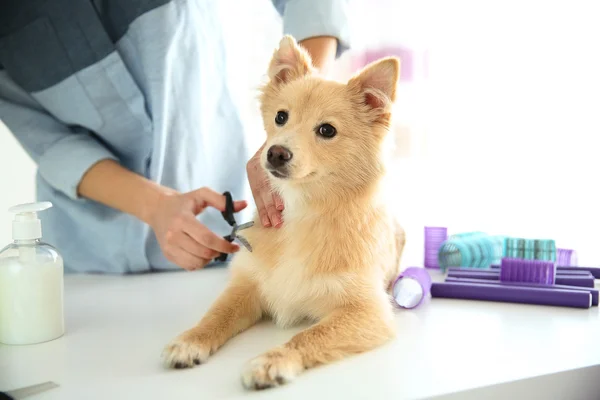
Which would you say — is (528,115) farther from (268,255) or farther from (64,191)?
(64,191)

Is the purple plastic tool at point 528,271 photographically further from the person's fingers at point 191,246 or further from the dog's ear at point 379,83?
the person's fingers at point 191,246

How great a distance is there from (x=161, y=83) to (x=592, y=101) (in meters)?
1.31

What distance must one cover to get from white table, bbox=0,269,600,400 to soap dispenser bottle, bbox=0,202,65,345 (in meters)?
0.03

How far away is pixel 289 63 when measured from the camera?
104 centimetres

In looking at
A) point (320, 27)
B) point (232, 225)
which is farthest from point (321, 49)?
point (232, 225)

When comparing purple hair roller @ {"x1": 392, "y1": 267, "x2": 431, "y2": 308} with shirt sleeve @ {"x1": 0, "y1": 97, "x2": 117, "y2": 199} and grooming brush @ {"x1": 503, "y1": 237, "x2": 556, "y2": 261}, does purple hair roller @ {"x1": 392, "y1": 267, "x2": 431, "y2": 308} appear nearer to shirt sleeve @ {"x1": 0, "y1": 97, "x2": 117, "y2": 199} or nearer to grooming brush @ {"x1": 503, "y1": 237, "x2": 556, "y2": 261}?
grooming brush @ {"x1": 503, "y1": 237, "x2": 556, "y2": 261}

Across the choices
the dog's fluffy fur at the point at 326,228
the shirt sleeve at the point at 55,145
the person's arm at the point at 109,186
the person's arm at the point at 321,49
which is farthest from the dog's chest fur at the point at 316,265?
the shirt sleeve at the point at 55,145

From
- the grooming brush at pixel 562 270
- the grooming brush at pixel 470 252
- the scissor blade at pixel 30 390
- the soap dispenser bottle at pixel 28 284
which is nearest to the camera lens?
the scissor blade at pixel 30 390

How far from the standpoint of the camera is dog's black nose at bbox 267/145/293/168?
34.0 inches

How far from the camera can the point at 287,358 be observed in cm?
71

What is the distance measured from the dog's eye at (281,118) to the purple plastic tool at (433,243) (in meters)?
0.64

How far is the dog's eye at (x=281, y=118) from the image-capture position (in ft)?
3.27

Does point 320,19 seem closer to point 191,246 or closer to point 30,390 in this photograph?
point 191,246

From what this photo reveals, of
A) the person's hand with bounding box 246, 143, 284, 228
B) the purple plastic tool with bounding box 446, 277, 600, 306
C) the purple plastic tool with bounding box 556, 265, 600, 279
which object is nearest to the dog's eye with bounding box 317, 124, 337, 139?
the person's hand with bounding box 246, 143, 284, 228
